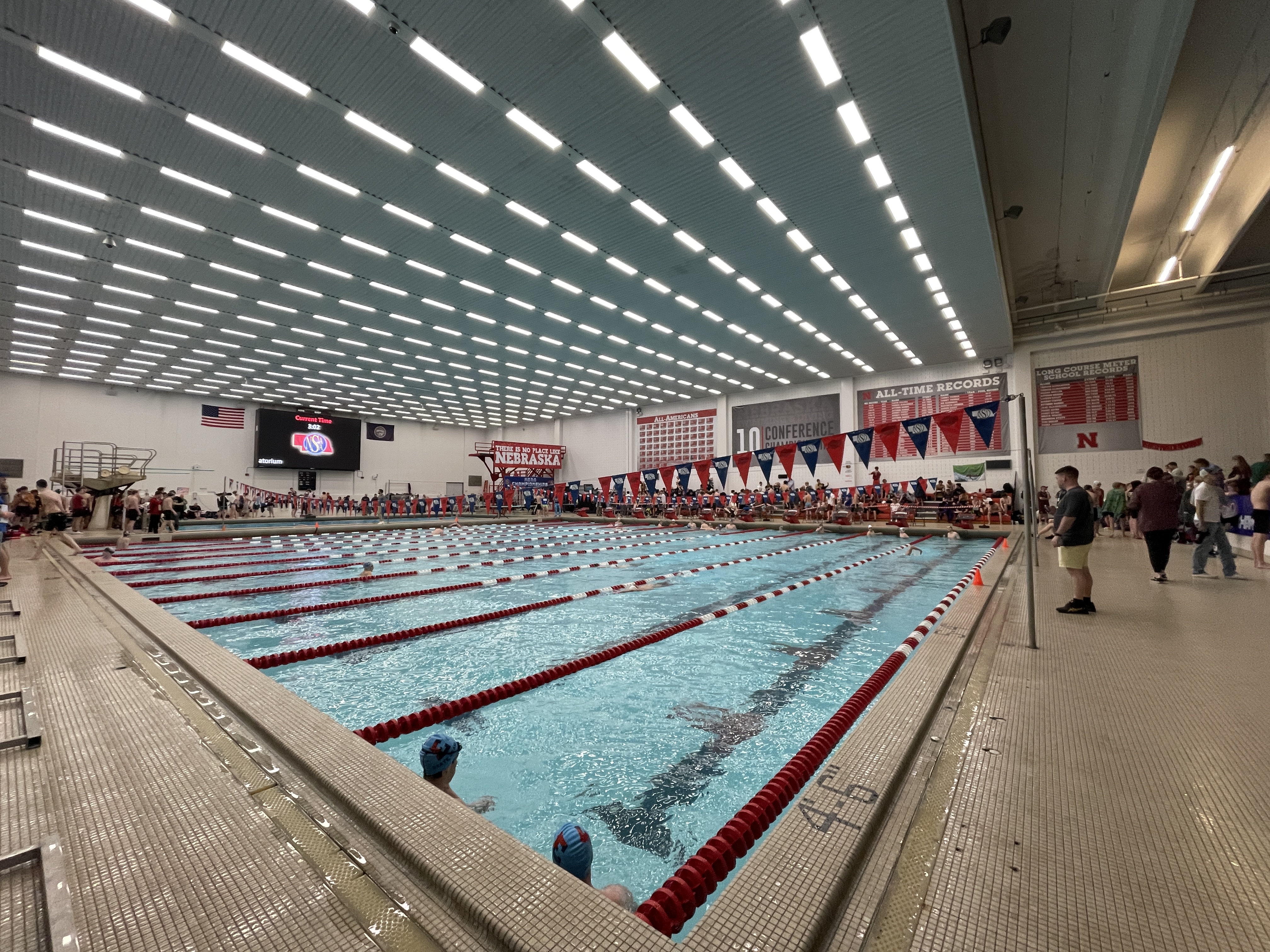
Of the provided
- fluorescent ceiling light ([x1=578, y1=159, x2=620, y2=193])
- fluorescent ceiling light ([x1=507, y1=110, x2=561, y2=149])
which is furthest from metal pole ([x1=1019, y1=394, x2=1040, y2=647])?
fluorescent ceiling light ([x1=578, y1=159, x2=620, y2=193])

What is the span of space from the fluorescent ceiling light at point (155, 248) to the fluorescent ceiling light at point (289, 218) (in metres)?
3.22

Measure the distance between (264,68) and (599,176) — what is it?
14.4ft

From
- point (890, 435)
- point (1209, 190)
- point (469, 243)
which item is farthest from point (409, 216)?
point (1209, 190)

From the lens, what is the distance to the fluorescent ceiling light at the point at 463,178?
791 cm

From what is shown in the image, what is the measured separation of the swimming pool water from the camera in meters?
2.09

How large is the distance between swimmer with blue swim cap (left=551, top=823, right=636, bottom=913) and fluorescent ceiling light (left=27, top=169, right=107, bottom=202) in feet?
41.2

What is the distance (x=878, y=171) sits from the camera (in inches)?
319

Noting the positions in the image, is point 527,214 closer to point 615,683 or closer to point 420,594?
point 420,594

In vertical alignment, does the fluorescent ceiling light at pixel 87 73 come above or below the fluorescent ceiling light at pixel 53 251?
above

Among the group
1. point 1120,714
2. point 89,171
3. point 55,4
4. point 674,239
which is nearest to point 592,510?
point 674,239

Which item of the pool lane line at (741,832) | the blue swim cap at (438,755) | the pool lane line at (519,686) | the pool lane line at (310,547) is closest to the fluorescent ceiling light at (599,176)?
the pool lane line at (519,686)

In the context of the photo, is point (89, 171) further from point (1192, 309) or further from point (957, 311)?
point (1192, 309)

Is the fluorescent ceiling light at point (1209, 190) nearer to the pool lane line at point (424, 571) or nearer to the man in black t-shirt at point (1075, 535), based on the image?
the man in black t-shirt at point (1075, 535)

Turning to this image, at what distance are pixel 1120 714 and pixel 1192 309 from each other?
62.8ft
